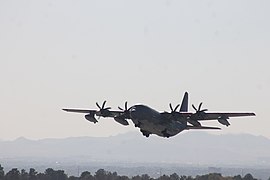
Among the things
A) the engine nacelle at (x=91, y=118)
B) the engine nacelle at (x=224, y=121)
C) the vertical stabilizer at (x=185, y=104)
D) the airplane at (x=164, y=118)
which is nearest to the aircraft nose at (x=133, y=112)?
the airplane at (x=164, y=118)

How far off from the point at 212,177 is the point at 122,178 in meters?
26.7

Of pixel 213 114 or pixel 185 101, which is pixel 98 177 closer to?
pixel 185 101

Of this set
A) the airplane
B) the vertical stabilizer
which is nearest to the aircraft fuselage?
the airplane

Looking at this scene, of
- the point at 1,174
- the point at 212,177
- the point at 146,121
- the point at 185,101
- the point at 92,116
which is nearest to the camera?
the point at 146,121

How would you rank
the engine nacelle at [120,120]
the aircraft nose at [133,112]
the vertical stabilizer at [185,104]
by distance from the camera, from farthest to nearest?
the vertical stabilizer at [185,104] → the engine nacelle at [120,120] → the aircraft nose at [133,112]

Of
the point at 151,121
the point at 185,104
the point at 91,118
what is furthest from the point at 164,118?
the point at 185,104

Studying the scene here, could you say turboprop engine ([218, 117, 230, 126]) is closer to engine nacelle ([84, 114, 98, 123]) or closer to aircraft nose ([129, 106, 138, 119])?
aircraft nose ([129, 106, 138, 119])

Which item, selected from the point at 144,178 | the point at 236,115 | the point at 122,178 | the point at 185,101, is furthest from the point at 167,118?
the point at 144,178

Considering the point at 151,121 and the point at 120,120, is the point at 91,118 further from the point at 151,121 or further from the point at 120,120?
the point at 151,121

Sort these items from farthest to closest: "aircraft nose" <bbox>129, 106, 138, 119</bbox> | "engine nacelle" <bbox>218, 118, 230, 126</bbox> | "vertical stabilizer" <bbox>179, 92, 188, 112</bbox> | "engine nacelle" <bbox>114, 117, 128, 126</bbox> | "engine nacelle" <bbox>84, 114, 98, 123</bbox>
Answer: "vertical stabilizer" <bbox>179, 92, 188, 112</bbox>
"engine nacelle" <bbox>84, 114, 98, 123</bbox>
"engine nacelle" <bbox>114, 117, 128, 126</bbox>
"engine nacelle" <bbox>218, 118, 230, 126</bbox>
"aircraft nose" <bbox>129, 106, 138, 119</bbox>

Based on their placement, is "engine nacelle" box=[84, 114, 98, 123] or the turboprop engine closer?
the turboprop engine

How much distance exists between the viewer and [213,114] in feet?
242

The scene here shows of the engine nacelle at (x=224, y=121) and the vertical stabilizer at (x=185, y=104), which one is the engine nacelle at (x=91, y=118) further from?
the vertical stabilizer at (x=185, y=104)

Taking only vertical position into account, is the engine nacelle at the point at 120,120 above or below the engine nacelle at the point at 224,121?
above
